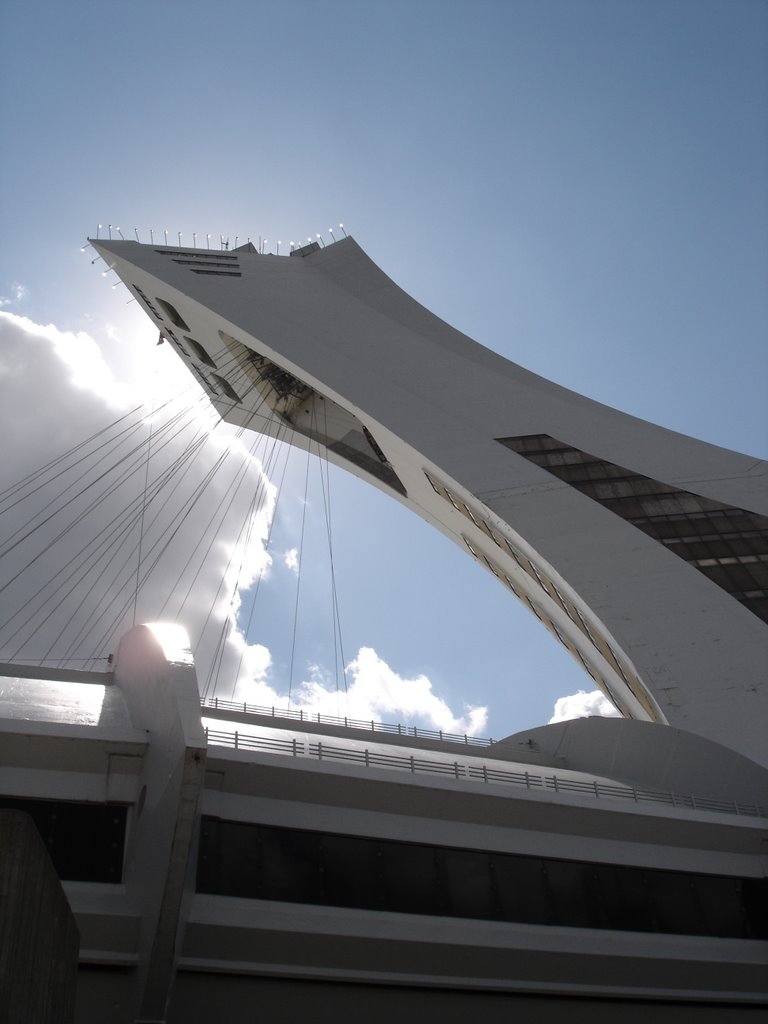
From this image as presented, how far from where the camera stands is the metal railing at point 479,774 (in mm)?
11719

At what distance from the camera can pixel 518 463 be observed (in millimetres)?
23000

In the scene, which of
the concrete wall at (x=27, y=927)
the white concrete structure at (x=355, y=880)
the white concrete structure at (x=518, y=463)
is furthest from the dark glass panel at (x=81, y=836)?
the white concrete structure at (x=518, y=463)

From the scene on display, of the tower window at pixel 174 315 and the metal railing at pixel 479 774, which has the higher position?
the tower window at pixel 174 315

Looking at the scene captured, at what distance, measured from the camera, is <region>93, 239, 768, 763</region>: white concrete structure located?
59.5 feet

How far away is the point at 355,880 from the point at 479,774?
8.71 feet

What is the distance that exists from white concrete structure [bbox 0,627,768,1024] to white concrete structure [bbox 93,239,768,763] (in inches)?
167

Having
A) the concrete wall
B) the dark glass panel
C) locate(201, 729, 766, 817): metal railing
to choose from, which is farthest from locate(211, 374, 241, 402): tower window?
the concrete wall

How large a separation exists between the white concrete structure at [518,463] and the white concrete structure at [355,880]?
4237 mm

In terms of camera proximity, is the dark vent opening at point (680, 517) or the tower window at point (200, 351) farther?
the tower window at point (200, 351)

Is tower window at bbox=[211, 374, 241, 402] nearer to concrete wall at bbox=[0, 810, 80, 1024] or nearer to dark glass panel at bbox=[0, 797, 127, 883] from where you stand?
dark glass panel at bbox=[0, 797, 127, 883]

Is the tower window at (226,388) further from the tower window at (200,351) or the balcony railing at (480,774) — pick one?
the balcony railing at (480,774)

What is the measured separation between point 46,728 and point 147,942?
291cm

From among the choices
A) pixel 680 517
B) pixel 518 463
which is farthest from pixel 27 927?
pixel 518 463

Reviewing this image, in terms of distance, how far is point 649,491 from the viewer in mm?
22156
